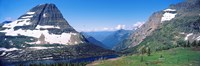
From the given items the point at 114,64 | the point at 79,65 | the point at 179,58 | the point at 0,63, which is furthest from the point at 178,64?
the point at 0,63

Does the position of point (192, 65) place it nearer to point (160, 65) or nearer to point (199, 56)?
point (160, 65)

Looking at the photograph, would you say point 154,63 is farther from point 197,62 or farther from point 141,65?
point 197,62

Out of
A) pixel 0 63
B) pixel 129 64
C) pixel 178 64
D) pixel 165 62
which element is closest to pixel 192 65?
pixel 178 64

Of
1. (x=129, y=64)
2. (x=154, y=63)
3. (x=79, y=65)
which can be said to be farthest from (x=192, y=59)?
(x=79, y=65)

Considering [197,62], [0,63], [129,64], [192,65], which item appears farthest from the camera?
[129,64]

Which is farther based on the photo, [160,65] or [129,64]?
[129,64]

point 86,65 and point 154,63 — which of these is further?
point 86,65

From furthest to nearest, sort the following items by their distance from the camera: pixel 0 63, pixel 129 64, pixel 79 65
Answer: pixel 79 65, pixel 129 64, pixel 0 63

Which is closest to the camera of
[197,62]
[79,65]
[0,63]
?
[0,63]
